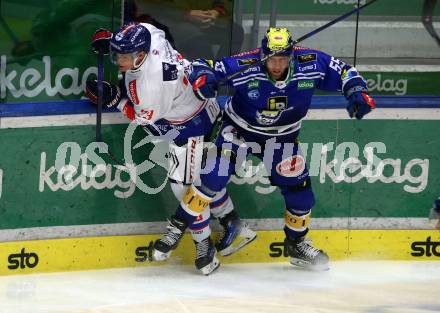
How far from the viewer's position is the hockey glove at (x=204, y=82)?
6473mm

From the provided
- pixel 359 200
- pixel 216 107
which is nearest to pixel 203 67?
pixel 216 107

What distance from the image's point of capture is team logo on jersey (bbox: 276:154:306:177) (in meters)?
6.88

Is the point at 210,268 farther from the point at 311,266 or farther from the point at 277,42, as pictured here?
the point at 277,42

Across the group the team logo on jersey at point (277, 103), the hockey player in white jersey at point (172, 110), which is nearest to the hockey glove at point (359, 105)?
the team logo on jersey at point (277, 103)

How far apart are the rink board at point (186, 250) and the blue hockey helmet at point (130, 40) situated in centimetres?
110

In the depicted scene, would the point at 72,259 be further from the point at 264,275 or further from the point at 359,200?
the point at 359,200

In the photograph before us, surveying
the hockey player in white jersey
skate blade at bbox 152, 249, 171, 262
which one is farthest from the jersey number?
skate blade at bbox 152, 249, 171, 262

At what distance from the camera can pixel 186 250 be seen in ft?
23.3

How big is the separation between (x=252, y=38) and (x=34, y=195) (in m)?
1.49

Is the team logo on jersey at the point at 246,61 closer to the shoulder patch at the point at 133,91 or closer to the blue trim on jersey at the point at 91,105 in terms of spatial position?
the blue trim on jersey at the point at 91,105

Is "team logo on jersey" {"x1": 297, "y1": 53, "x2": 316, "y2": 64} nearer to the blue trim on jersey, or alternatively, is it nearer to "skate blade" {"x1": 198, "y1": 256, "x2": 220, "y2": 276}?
the blue trim on jersey

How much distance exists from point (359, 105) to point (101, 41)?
1.40 metres

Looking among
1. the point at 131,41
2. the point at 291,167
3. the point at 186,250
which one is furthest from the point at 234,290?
the point at 131,41

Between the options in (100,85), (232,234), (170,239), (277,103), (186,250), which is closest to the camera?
(100,85)
